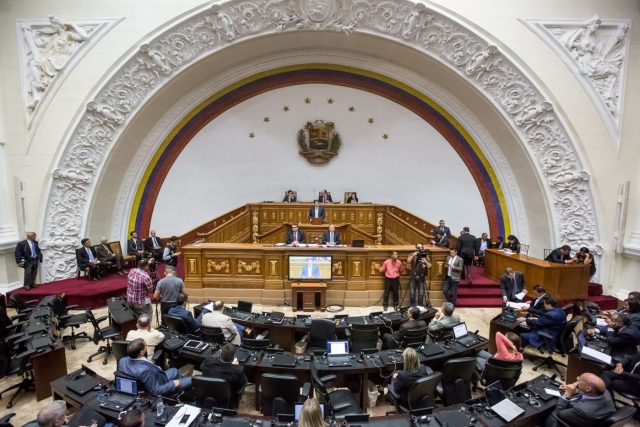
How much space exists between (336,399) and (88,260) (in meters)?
8.12

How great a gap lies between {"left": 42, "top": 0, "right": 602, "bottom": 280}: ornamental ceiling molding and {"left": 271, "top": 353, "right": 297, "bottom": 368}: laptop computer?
26.9ft

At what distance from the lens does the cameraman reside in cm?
761

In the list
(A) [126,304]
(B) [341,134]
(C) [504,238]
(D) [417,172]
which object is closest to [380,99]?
(B) [341,134]

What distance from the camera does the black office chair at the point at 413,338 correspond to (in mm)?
4871

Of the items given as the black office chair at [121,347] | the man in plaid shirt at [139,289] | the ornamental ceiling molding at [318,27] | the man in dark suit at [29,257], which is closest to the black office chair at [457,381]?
the black office chair at [121,347]

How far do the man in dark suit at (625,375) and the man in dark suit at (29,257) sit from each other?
38.9 feet

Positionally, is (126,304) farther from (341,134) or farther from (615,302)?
(615,302)

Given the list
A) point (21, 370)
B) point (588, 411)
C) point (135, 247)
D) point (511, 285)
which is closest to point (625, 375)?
point (588, 411)

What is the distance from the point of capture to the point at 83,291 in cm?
811

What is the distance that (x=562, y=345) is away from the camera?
5504 millimetres

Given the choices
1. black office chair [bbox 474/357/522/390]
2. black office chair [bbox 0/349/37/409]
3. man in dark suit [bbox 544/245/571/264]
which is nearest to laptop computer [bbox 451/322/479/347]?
black office chair [bbox 474/357/522/390]

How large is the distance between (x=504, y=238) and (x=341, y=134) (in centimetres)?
719

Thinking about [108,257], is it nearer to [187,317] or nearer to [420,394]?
[187,317]

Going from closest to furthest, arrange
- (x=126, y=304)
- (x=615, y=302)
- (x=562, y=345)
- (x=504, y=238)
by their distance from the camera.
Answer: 1. (x=562, y=345)
2. (x=126, y=304)
3. (x=615, y=302)
4. (x=504, y=238)
